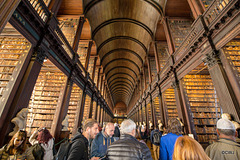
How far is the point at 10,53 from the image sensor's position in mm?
3357

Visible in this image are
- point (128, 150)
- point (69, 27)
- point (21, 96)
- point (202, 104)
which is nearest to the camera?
point (128, 150)

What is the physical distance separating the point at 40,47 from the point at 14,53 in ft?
2.62

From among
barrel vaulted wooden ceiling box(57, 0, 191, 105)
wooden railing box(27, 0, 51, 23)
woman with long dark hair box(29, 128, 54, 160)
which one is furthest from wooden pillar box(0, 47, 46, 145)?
barrel vaulted wooden ceiling box(57, 0, 191, 105)

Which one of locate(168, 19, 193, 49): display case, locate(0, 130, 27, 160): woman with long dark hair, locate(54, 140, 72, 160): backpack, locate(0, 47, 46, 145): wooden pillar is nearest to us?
locate(54, 140, 72, 160): backpack

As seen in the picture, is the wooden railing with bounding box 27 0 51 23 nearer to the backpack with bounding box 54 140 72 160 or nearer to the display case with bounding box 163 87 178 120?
the backpack with bounding box 54 140 72 160

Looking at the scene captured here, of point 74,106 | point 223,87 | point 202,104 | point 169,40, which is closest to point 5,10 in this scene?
point 223,87

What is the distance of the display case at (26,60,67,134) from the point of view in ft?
16.0

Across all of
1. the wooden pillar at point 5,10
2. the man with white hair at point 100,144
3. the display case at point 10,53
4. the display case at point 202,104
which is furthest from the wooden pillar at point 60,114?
the display case at point 202,104

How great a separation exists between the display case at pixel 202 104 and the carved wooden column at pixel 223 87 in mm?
1357

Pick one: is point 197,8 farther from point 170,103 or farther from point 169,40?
point 170,103

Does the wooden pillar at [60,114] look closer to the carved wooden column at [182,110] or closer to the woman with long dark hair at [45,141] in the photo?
the woman with long dark hair at [45,141]

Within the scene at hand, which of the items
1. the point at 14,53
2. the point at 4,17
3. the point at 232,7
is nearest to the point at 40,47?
the point at 14,53

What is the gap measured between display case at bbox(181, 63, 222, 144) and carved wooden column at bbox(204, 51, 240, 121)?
136 cm

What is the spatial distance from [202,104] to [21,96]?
22.4 ft
